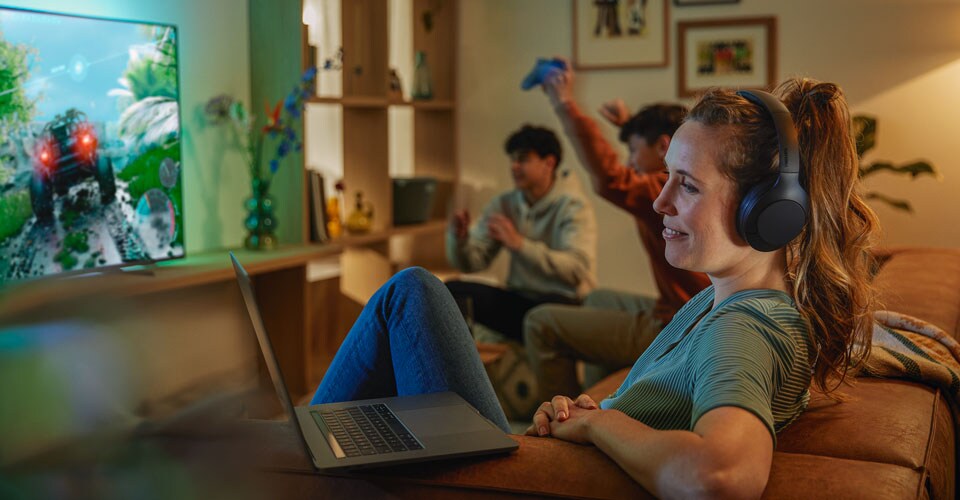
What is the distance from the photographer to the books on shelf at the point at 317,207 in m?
3.55

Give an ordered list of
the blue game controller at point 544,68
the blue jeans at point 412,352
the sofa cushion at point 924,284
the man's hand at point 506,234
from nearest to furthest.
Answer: the blue jeans at point 412,352
the sofa cushion at point 924,284
the blue game controller at point 544,68
the man's hand at point 506,234

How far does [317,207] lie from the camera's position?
11.7 feet

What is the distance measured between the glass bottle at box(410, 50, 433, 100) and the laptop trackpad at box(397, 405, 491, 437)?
339 centimetres

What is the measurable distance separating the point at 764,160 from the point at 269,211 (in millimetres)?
2416

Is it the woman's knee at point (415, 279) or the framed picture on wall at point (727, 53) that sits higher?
the framed picture on wall at point (727, 53)

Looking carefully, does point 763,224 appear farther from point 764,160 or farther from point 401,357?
point 401,357

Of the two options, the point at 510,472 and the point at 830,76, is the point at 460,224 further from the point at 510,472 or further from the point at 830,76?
the point at 510,472

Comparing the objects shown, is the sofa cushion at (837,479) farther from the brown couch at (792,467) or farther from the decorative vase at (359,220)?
the decorative vase at (359,220)

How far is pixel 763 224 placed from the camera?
3.76ft

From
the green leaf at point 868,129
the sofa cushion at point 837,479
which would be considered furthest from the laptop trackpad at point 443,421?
the green leaf at point 868,129

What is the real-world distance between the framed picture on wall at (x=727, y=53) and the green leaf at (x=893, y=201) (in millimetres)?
667

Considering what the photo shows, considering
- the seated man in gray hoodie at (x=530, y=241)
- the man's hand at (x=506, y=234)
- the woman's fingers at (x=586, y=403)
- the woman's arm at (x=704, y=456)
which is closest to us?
the woman's arm at (x=704, y=456)

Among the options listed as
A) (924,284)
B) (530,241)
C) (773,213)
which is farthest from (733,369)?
(530,241)

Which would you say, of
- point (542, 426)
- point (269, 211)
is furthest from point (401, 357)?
point (269, 211)
